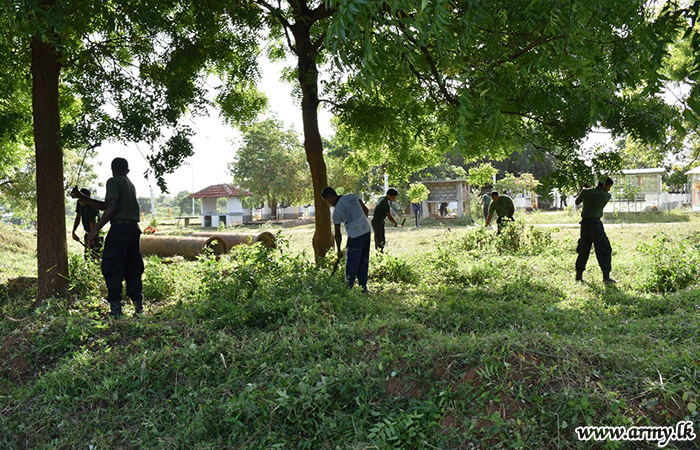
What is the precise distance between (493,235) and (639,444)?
33.3ft

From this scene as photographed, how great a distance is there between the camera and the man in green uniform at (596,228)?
26.4 ft

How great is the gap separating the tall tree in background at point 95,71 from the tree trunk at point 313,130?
1081mm

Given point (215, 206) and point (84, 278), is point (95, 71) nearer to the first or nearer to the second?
point (84, 278)

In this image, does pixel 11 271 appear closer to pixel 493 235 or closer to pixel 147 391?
pixel 147 391

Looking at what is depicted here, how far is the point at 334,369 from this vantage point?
3.92m

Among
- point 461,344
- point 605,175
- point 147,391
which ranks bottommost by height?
point 147,391

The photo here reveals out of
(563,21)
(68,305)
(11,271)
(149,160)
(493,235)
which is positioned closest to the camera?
(563,21)

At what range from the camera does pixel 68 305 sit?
6.48m

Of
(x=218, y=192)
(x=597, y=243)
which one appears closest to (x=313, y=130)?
(x=597, y=243)

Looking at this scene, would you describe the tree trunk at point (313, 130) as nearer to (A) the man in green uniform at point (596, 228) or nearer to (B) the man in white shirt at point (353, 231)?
(B) the man in white shirt at point (353, 231)

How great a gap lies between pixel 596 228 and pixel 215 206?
38235 mm

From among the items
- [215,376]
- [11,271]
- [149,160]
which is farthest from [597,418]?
[11,271]

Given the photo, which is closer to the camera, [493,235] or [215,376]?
[215,376]

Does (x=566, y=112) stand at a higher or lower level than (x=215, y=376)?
higher
